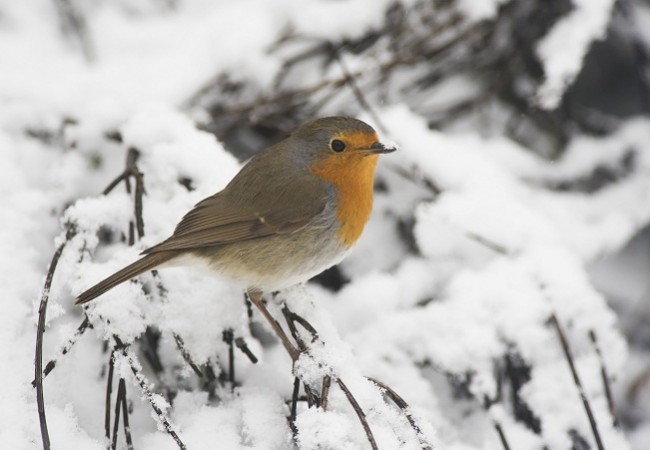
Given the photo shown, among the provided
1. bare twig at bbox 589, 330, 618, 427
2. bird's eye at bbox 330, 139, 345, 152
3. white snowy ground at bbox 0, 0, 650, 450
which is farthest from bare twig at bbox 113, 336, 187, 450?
bare twig at bbox 589, 330, 618, 427

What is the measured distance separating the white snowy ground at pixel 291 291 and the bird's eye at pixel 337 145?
426mm

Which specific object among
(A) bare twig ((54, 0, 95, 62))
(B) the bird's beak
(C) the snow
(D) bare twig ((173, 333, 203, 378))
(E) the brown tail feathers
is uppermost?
(A) bare twig ((54, 0, 95, 62))

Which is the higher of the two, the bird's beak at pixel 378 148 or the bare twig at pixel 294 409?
the bird's beak at pixel 378 148

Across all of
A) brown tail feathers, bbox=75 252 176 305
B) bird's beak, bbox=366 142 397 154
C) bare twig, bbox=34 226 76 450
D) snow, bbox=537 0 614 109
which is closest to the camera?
bare twig, bbox=34 226 76 450

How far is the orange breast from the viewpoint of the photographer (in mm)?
2812

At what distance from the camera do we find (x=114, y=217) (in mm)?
2541

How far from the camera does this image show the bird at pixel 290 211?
2.61 metres

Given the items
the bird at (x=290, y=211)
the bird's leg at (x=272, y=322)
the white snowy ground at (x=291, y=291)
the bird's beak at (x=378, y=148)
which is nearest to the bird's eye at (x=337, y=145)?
the bird at (x=290, y=211)

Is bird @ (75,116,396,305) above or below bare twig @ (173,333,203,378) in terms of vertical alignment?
above

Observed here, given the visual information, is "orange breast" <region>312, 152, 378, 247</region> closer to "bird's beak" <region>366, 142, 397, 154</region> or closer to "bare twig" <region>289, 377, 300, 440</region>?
"bird's beak" <region>366, 142, 397, 154</region>

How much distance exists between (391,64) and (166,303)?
201 centimetres

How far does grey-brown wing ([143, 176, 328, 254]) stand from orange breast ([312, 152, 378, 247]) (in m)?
0.05

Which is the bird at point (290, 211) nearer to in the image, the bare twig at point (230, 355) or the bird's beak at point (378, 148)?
the bird's beak at point (378, 148)

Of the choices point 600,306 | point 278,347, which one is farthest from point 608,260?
point 278,347
